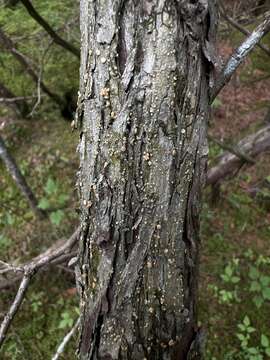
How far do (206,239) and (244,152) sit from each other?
3.66 feet

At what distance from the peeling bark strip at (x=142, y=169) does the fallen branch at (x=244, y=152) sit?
1.68 m

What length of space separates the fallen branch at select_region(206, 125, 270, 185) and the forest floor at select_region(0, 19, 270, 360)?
2.45 feet

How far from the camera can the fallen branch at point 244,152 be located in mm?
2938

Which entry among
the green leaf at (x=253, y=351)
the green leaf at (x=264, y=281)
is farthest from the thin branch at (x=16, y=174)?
the green leaf at (x=253, y=351)

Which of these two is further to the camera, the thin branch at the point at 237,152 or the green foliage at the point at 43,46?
the green foliage at the point at 43,46

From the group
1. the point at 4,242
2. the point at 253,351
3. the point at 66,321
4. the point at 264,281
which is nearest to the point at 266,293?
the point at 264,281

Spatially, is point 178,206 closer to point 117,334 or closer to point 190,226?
point 190,226

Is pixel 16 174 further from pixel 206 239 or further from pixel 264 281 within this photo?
pixel 264 281

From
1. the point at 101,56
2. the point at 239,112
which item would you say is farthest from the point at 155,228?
the point at 239,112

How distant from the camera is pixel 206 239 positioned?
3.73 meters

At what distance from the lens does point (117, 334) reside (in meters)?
1.43

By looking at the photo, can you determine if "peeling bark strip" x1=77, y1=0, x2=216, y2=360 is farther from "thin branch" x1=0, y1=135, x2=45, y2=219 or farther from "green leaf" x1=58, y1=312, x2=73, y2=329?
"thin branch" x1=0, y1=135, x2=45, y2=219

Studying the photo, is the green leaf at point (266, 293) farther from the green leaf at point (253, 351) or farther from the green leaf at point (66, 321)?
the green leaf at point (66, 321)

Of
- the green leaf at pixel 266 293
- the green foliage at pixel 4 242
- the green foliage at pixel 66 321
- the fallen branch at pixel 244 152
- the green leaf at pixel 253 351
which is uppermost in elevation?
the fallen branch at pixel 244 152
